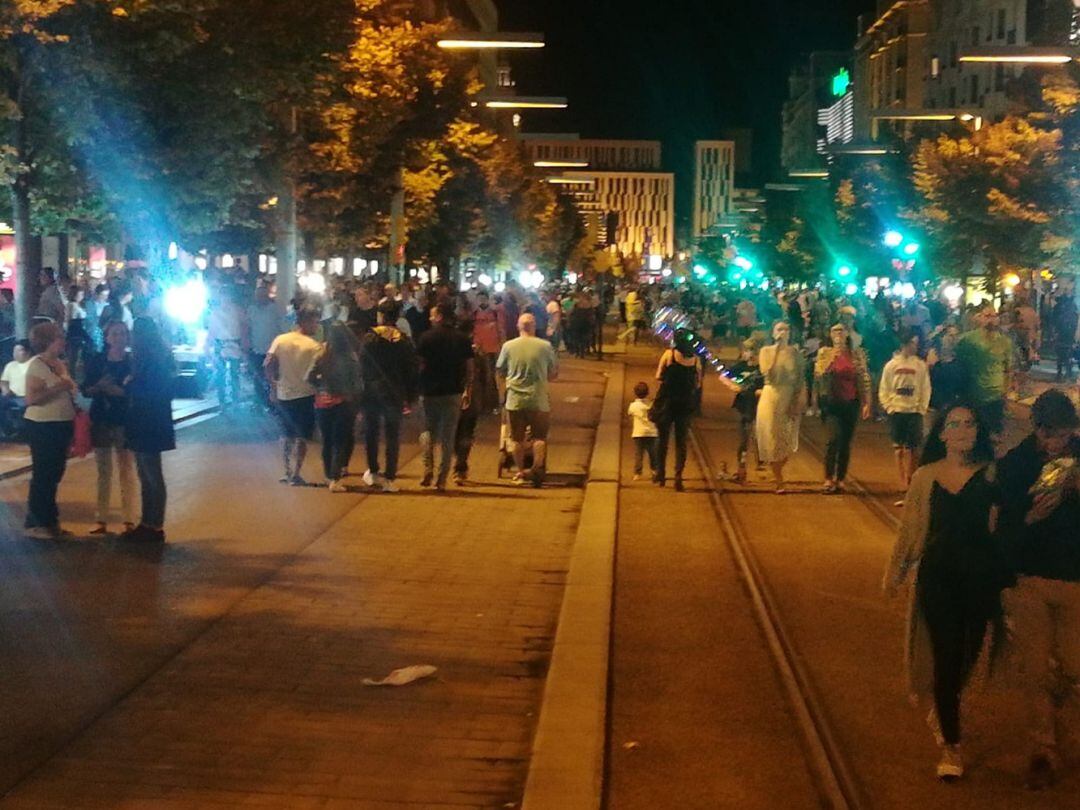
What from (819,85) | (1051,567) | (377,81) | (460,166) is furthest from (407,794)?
(819,85)

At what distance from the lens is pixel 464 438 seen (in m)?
17.2

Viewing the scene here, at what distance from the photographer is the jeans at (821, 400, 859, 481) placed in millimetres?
16812

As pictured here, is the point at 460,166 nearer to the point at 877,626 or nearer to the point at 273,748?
the point at 877,626

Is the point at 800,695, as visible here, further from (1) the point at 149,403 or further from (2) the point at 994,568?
(1) the point at 149,403

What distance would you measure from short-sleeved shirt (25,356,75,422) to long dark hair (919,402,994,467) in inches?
281

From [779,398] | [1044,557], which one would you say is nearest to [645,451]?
[779,398]

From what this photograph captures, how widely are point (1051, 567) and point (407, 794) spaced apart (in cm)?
283

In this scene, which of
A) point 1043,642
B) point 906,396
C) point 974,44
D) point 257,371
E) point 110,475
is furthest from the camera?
point 974,44

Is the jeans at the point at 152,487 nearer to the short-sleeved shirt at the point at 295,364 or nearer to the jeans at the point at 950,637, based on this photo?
the short-sleeved shirt at the point at 295,364

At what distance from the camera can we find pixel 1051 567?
6855 mm

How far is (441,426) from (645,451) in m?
3.17

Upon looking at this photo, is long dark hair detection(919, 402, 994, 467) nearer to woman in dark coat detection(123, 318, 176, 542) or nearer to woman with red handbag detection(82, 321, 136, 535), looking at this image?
woman in dark coat detection(123, 318, 176, 542)

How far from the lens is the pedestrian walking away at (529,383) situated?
16.5 m

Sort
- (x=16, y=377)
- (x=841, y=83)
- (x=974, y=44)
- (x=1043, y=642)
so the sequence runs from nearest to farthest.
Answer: (x=1043, y=642) → (x=16, y=377) → (x=974, y=44) → (x=841, y=83)
